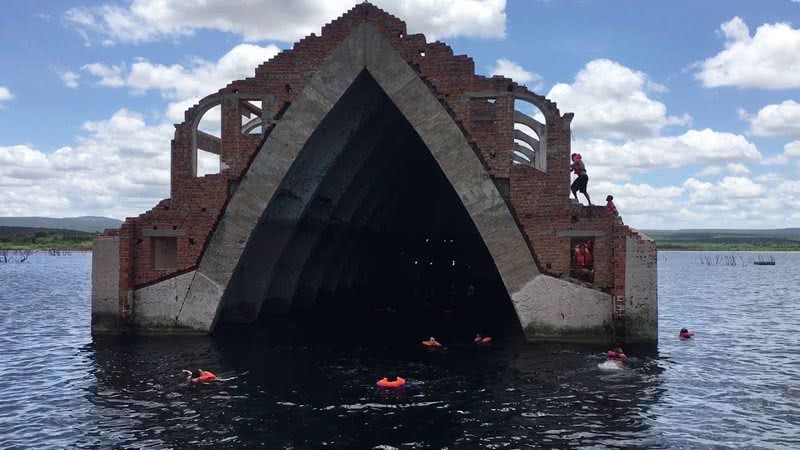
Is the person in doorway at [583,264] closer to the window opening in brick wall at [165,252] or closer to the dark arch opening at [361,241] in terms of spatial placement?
the dark arch opening at [361,241]

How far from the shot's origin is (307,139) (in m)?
25.0

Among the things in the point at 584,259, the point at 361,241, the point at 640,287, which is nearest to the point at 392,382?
the point at 584,259

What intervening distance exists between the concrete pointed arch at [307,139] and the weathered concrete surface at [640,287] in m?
2.95

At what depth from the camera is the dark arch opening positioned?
91.0 ft

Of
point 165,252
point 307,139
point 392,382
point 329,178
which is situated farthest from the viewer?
point 329,178

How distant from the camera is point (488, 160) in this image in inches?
958

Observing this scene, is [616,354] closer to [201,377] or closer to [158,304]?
[201,377]

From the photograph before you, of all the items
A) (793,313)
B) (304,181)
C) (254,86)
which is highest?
(254,86)

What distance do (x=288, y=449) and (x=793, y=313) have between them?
45.3 m

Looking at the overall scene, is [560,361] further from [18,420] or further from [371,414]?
[18,420]

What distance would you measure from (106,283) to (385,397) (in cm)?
1296

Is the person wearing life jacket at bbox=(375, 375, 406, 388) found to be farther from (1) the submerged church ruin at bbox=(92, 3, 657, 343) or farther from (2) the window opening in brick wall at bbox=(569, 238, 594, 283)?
(2) the window opening in brick wall at bbox=(569, 238, 594, 283)

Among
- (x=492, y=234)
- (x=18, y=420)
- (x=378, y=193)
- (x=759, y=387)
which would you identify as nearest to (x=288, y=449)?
(x=18, y=420)

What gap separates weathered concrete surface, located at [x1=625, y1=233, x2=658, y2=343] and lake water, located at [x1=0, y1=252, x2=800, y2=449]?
3.06 ft
